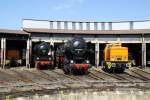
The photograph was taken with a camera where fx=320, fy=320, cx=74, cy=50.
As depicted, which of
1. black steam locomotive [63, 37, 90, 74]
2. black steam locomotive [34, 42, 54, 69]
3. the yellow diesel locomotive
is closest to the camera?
black steam locomotive [63, 37, 90, 74]

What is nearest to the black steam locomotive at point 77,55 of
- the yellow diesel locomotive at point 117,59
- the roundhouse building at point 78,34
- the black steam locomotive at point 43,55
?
the yellow diesel locomotive at point 117,59

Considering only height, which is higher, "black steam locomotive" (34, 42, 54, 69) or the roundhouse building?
the roundhouse building

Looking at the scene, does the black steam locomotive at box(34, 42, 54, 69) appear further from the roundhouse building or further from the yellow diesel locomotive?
the yellow diesel locomotive

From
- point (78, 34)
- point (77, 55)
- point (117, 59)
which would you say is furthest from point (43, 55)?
point (78, 34)

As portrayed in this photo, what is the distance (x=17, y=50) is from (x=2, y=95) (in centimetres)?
2883

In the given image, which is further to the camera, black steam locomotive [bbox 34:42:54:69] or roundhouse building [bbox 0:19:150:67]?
roundhouse building [bbox 0:19:150:67]

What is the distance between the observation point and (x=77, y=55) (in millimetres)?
33500

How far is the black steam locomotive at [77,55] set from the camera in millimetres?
33366

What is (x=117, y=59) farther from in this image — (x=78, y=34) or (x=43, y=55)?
(x=78, y=34)

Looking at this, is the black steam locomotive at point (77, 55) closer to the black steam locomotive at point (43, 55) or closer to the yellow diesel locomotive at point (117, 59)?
the yellow diesel locomotive at point (117, 59)

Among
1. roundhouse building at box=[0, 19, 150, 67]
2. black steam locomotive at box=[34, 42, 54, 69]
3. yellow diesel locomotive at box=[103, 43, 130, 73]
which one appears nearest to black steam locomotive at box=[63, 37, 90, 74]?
yellow diesel locomotive at box=[103, 43, 130, 73]

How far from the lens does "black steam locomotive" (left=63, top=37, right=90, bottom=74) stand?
109ft

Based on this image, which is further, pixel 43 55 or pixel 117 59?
pixel 43 55

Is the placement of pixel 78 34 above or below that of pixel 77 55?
above
